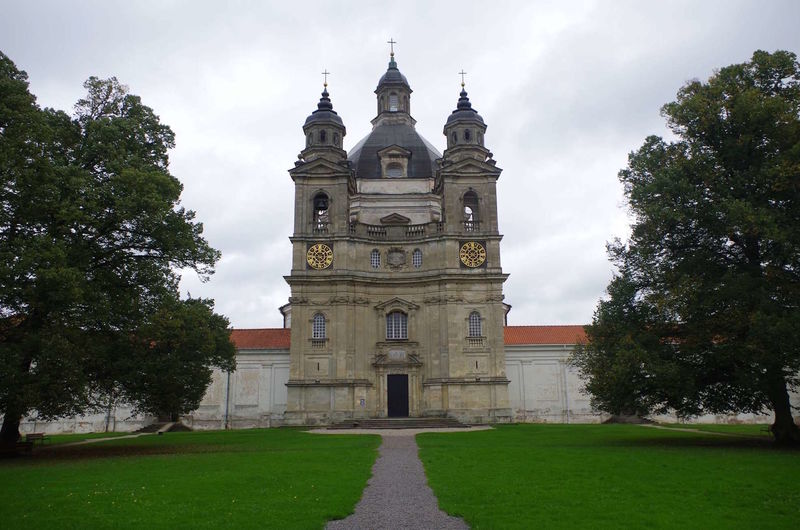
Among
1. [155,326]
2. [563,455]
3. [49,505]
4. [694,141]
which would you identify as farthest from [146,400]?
[694,141]

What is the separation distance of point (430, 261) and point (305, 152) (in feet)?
38.4

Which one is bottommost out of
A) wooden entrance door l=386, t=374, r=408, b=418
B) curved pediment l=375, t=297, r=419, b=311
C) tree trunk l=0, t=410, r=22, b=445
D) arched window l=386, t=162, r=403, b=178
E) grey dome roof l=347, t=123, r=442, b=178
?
tree trunk l=0, t=410, r=22, b=445

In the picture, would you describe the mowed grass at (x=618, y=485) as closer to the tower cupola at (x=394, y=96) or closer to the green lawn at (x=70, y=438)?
the green lawn at (x=70, y=438)

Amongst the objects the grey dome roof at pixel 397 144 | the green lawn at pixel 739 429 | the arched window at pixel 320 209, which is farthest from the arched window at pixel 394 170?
the green lawn at pixel 739 429

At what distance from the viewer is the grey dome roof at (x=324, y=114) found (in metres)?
46.8

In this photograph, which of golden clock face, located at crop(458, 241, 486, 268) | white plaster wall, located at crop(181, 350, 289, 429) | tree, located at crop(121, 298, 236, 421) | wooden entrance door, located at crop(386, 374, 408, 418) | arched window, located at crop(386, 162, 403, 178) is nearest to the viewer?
tree, located at crop(121, 298, 236, 421)

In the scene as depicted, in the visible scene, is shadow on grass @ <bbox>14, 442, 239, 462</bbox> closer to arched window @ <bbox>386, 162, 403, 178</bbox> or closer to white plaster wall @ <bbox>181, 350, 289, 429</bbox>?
white plaster wall @ <bbox>181, 350, 289, 429</bbox>

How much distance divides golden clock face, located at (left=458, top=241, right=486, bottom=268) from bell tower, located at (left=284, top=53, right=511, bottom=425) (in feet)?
0.24

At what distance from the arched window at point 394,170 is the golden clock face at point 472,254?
953cm

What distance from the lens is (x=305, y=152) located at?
47.0 metres

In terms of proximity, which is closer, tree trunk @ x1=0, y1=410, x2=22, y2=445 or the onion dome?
tree trunk @ x1=0, y1=410, x2=22, y2=445

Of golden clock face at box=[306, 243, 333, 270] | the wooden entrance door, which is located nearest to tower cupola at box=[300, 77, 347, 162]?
golden clock face at box=[306, 243, 333, 270]

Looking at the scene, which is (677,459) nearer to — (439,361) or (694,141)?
(694,141)

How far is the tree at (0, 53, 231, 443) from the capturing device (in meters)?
20.1
